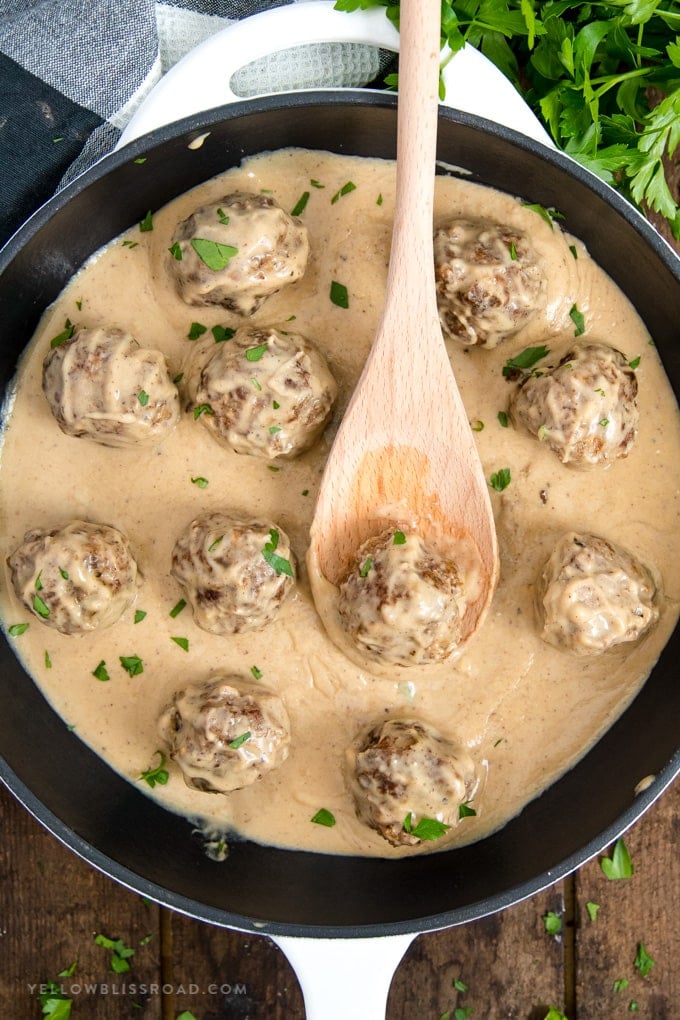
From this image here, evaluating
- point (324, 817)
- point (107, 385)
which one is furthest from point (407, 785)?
point (107, 385)

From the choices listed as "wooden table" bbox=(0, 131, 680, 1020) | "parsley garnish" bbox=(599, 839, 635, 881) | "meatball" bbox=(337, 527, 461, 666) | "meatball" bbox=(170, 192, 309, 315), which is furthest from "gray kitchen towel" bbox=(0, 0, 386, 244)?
"parsley garnish" bbox=(599, 839, 635, 881)

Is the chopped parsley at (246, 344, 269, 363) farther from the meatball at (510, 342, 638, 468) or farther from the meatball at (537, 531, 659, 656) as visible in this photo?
the meatball at (537, 531, 659, 656)

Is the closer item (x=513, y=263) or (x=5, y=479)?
(x=513, y=263)

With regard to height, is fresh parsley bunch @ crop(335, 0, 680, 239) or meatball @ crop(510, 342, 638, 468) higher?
fresh parsley bunch @ crop(335, 0, 680, 239)

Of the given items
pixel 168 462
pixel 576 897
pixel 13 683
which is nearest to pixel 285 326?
pixel 168 462

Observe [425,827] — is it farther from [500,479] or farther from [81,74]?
[81,74]

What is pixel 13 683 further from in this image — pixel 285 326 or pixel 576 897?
pixel 576 897
